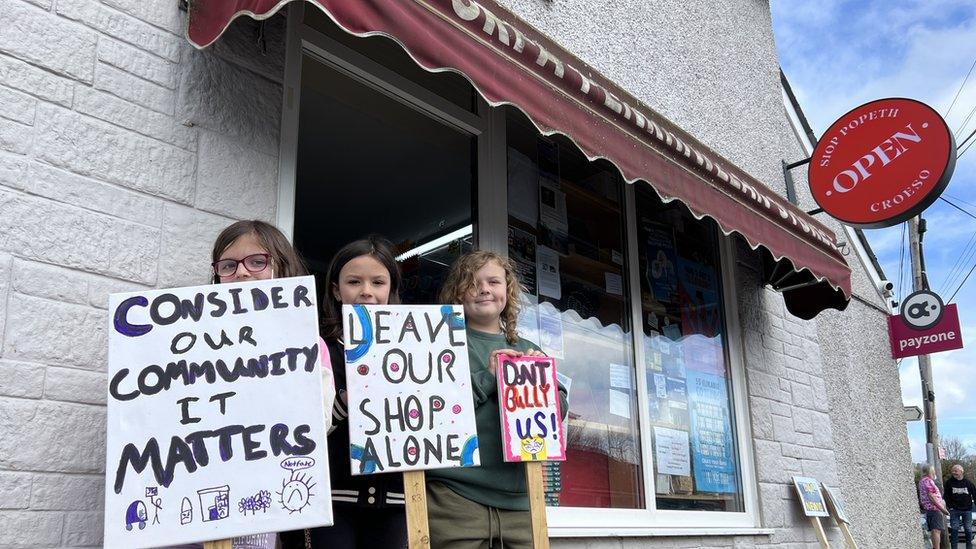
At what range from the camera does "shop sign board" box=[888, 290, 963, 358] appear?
7.78m

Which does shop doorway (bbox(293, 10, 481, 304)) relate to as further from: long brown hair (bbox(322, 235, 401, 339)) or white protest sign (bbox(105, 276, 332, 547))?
white protest sign (bbox(105, 276, 332, 547))

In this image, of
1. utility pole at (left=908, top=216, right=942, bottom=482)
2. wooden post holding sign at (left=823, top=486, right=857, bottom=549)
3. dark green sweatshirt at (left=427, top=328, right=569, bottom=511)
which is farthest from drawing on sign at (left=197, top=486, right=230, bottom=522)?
utility pole at (left=908, top=216, right=942, bottom=482)

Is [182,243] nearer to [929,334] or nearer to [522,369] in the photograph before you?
[522,369]

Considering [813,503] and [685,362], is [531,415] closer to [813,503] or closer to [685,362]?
[685,362]

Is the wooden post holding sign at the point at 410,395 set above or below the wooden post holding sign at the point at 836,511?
above

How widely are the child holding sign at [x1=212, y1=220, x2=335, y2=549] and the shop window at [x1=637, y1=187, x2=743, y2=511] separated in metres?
2.67

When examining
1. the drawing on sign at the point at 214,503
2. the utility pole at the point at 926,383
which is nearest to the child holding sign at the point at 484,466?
the drawing on sign at the point at 214,503

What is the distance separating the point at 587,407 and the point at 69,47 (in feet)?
9.22

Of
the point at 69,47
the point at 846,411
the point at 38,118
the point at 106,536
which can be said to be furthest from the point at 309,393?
the point at 846,411

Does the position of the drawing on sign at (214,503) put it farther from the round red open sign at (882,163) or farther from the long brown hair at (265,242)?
the round red open sign at (882,163)

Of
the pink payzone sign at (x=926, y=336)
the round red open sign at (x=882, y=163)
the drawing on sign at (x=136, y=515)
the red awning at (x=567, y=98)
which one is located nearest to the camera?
the drawing on sign at (x=136, y=515)

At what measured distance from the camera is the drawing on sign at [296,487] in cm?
Answer: 173

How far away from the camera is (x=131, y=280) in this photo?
2.14m

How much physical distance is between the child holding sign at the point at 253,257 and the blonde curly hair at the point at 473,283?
0.71 meters
